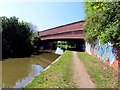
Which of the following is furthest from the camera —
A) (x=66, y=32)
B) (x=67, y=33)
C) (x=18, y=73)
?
(x=66, y=32)

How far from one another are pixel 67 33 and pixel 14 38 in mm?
16550

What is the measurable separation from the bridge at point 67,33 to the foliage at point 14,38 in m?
10.5

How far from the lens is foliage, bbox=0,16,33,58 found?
45375 millimetres

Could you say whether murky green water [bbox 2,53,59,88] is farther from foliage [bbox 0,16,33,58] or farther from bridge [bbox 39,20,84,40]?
bridge [bbox 39,20,84,40]

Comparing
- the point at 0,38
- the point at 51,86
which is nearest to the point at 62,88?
the point at 51,86

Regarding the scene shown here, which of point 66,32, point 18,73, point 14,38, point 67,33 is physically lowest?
point 18,73

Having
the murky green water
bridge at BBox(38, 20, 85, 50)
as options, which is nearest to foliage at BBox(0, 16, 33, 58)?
bridge at BBox(38, 20, 85, 50)

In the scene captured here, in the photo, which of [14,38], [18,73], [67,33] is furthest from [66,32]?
[18,73]

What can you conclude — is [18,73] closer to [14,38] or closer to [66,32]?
[14,38]

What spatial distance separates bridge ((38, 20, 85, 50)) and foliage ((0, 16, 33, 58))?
10549mm

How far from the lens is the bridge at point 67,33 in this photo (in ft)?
173

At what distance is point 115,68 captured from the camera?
20.0m

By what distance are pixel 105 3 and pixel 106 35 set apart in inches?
95.8

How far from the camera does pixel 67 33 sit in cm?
6072
